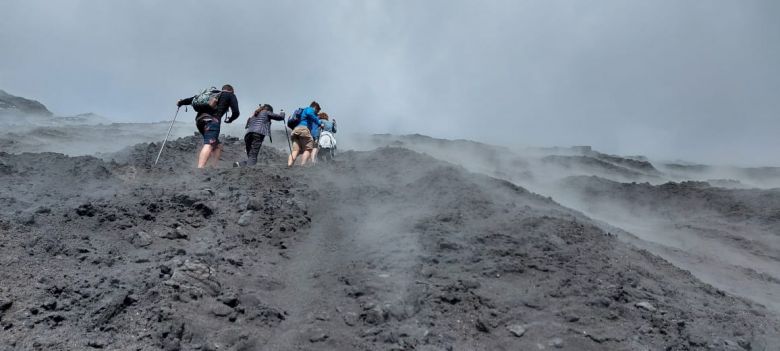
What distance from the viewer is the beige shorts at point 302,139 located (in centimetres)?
959

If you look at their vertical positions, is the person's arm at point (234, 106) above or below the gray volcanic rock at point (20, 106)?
below

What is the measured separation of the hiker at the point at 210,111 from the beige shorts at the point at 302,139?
4.94 ft

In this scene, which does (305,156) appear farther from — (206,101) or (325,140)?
(206,101)

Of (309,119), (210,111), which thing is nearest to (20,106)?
(309,119)

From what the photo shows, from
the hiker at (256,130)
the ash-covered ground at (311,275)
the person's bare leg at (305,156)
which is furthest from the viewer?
the person's bare leg at (305,156)

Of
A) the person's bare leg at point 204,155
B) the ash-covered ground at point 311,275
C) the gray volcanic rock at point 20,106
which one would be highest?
the gray volcanic rock at point 20,106

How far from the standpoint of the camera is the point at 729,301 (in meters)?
5.30

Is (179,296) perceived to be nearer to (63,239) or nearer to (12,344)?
(12,344)

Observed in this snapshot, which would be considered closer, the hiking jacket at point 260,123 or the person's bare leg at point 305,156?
the hiking jacket at point 260,123

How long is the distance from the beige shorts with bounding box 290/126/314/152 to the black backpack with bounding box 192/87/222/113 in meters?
1.82

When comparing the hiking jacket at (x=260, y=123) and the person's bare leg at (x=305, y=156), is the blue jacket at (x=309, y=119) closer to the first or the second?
the person's bare leg at (x=305, y=156)

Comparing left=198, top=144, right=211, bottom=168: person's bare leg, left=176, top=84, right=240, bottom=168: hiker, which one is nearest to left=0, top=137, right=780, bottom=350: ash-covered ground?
left=198, top=144, right=211, bottom=168: person's bare leg

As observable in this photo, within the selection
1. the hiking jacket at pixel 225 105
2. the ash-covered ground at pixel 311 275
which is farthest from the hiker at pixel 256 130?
the ash-covered ground at pixel 311 275

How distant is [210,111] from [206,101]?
175mm
